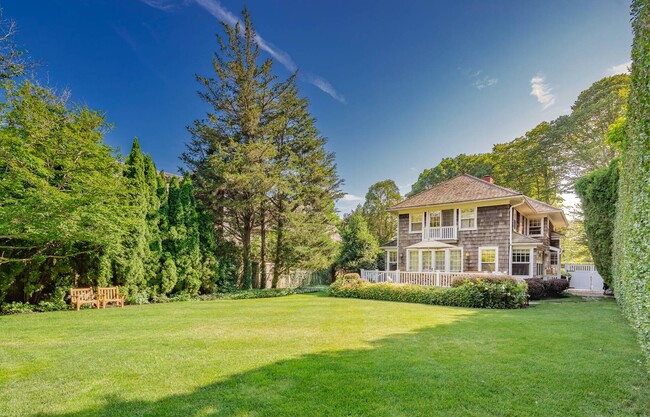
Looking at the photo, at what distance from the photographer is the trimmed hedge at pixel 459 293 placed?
Answer: 1041cm

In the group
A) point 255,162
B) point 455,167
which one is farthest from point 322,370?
point 455,167

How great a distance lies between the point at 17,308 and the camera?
8.99 m

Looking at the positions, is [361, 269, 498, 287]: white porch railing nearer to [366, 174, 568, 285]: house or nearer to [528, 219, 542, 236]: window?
[366, 174, 568, 285]: house

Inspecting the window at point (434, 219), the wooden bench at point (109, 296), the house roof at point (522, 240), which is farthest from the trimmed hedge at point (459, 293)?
the wooden bench at point (109, 296)

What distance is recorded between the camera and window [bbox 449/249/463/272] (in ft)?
52.9

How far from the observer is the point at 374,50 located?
12.2 m

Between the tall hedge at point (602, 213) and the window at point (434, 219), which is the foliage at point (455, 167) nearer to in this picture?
the window at point (434, 219)

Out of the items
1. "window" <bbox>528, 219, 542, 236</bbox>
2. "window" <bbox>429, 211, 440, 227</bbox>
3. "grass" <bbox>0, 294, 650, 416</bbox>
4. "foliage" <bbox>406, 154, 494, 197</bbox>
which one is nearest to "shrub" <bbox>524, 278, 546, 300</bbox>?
"window" <bbox>429, 211, 440, 227</bbox>

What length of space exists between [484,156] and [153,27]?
107 ft

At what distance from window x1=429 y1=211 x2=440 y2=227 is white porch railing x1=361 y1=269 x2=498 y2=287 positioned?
467 centimetres

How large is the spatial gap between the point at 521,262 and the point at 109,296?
18.4 m

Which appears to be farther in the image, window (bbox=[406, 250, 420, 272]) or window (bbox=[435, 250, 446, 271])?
window (bbox=[406, 250, 420, 272])

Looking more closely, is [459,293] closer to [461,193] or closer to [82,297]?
[461,193]

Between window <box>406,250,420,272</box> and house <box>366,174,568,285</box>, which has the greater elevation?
house <box>366,174,568,285</box>
